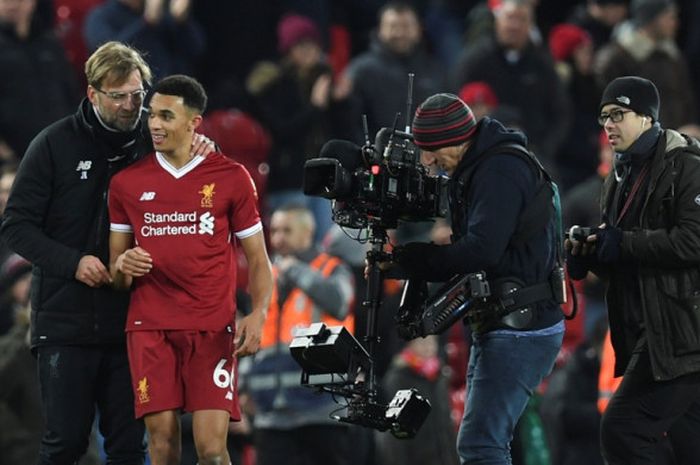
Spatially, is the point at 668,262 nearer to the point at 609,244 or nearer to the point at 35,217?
the point at 609,244

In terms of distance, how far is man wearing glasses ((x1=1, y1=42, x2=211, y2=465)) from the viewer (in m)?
8.13

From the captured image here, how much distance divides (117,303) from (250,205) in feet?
2.70

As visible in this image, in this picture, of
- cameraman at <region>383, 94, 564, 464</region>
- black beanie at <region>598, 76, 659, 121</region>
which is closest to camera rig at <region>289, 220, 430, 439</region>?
cameraman at <region>383, 94, 564, 464</region>

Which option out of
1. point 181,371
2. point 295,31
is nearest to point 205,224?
point 181,371

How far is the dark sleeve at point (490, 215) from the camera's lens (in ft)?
25.5

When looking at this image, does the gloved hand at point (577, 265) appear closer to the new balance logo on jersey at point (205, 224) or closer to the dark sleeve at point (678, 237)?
the dark sleeve at point (678, 237)

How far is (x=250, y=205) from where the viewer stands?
805 cm

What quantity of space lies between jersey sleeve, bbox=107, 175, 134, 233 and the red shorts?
1.63 ft

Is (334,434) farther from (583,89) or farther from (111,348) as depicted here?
(583,89)

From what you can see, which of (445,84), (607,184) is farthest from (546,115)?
(607,184)

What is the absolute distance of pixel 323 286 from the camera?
10906 millimetres

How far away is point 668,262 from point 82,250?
2.75m

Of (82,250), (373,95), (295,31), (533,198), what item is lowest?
(82,250)

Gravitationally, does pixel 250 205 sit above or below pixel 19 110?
below
